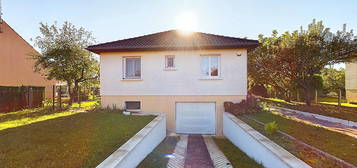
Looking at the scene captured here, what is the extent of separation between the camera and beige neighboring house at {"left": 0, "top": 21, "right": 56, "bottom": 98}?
15500mm

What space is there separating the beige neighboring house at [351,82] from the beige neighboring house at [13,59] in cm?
3535

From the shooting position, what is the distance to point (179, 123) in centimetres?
891

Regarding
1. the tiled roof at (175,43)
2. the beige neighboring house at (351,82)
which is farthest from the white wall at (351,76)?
the tiled roof at (175,43)

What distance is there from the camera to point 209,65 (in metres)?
8.92

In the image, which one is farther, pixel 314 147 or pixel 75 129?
pixel 75 129

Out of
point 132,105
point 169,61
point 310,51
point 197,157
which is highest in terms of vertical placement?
point 310,51

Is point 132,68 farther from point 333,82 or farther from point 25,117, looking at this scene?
point 333,82

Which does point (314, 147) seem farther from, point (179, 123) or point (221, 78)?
point (179, 123)

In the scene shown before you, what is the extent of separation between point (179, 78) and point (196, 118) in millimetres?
2491

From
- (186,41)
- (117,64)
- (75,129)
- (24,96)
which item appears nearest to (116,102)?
(117,64)

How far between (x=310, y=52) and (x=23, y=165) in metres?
15.3

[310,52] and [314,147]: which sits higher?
[310,52]

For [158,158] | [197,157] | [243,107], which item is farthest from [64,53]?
[243,107]

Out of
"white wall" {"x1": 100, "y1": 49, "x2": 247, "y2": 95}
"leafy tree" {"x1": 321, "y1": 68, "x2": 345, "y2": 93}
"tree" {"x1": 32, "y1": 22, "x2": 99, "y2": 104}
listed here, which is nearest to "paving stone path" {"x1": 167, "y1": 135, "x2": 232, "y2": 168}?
"white wall" {"x1": 100, "y1": 49, "x2": 247, "y2": 95}
